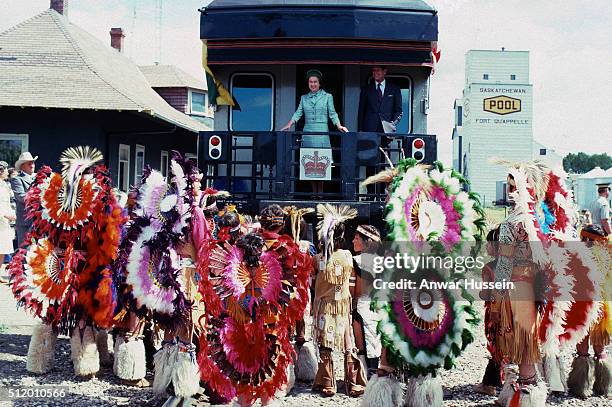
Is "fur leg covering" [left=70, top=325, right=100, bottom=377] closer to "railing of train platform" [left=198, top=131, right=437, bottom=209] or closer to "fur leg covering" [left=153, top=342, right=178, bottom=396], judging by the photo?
"fur leg covering" [left=153, top=342, right=178, bottom=396]

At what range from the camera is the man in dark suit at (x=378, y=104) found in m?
8.74

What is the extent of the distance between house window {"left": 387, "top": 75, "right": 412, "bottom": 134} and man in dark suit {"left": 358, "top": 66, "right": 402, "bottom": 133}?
0.47 meters

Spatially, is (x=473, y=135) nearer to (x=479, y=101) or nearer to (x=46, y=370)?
(x=479, y=101)

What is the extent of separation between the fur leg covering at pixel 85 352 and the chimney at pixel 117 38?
25183 mm

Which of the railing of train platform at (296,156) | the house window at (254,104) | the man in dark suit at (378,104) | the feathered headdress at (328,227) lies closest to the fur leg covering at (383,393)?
the feathered headdress at (328,227)

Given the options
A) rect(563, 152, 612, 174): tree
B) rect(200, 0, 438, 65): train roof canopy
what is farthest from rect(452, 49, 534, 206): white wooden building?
rect(563, 152, 612, 174): tree

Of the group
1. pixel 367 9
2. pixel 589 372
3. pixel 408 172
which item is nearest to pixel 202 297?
pixel 408 172

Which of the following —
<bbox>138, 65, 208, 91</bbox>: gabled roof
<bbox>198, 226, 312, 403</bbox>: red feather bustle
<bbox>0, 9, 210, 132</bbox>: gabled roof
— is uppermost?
<bbox>138, 65, 208, 91</bbox>: gabled roof

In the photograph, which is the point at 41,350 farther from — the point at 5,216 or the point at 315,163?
the point at 5,216

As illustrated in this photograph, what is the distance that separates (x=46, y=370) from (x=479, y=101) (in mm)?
32891

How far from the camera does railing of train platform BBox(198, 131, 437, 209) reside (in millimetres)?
7992

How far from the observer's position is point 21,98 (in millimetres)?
16922

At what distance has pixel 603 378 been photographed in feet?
18.7

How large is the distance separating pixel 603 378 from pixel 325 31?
5.09m
